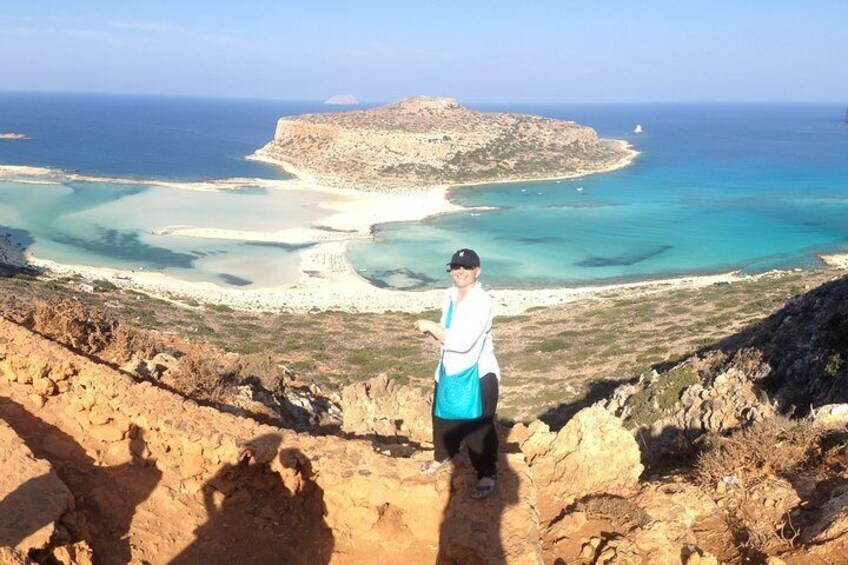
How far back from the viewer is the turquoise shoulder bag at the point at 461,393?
4.85 metres

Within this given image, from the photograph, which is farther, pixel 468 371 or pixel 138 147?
pixel 138 147

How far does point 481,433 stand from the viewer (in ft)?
16.3

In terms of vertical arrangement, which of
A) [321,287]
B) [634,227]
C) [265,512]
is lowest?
[321,287]

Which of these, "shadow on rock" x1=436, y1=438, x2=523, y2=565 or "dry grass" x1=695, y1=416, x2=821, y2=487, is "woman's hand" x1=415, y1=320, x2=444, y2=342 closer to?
"shadow on rock" x1=436, y1=438, x2=523, y2=565

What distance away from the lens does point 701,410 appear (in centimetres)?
1088

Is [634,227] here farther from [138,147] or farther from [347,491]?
[138,147]

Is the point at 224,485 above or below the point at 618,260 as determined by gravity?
above

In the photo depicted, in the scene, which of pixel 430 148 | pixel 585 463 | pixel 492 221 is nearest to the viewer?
pixel 585 463

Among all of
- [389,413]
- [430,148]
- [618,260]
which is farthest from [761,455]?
[430,148]

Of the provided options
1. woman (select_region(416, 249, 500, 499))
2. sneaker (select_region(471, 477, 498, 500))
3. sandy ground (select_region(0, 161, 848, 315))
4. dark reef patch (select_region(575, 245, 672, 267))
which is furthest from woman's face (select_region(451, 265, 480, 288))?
dark reef patch (select_region(575, 245, 672, 267))

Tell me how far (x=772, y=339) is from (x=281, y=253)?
38.8 meters

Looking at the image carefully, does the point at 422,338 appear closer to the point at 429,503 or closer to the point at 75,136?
the point at 429,503

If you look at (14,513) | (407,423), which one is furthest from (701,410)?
(14,513)

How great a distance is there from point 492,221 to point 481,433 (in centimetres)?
5618
